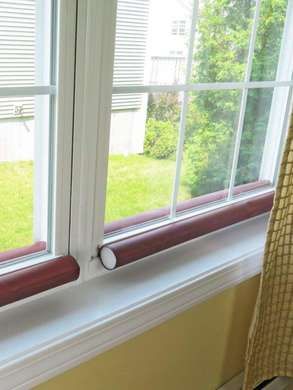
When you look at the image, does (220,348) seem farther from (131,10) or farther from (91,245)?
(131,10)

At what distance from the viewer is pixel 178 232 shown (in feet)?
3.83

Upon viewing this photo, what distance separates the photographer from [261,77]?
53.7 inches

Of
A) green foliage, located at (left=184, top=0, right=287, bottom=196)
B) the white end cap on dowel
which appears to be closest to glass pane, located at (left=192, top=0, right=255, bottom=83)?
green foliage, located at (left=184, top=0, right=287, bottom=196)

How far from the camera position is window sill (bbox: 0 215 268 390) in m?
0.86

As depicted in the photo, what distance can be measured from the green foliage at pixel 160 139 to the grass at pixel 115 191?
0.02 m

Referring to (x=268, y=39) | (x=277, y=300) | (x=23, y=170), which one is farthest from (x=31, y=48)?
(x=277, y=300)

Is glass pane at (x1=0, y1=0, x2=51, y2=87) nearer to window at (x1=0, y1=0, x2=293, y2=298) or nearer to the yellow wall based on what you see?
window at (x1=0, y1=0, x2=293, y2=298)

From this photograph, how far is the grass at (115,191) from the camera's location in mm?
915

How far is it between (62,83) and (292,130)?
0.56m

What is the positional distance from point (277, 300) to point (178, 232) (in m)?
0.38

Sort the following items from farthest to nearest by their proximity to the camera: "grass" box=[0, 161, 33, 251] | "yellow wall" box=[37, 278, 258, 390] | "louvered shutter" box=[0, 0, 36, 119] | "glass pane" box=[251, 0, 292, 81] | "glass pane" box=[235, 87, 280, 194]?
"glass pane" box=[235, 87, 280, 194] → "glass pane" box=[251, 0, 292, 81] → "yellow wall" box=[37, 278, 258, 390] → "grass" box=[0, 161, 33, 251] → "louvered shutter" box=[0, 0, 36, 119]

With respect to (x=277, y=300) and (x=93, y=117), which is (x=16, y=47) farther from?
(x=277, y=300)

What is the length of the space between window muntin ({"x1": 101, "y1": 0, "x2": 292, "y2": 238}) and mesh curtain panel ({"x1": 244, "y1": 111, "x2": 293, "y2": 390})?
0.22 meters

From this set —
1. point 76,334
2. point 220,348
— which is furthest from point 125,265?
point 220,348
